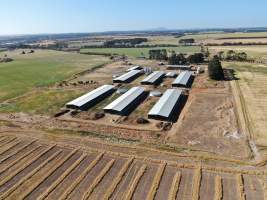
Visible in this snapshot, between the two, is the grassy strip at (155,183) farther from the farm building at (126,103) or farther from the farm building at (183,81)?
the farm building at (183,81)

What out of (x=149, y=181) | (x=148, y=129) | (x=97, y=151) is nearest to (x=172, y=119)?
(x=148, y=129)

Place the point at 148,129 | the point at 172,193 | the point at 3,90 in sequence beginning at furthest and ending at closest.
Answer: the point at 3,90 → the point at 148,129 → the point at 172,193

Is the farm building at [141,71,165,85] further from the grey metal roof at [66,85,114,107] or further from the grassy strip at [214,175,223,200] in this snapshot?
the grassy strip at [214,175,223,200]

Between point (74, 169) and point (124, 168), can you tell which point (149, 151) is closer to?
point (124, 168)

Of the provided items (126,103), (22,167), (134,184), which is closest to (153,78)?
(126,103)

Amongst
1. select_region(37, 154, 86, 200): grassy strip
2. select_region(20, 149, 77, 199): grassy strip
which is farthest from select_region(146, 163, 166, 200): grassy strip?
select_region(20, 149, 77, 199): grassy strip

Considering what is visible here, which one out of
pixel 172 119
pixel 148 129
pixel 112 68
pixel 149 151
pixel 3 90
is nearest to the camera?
pixel 149 151

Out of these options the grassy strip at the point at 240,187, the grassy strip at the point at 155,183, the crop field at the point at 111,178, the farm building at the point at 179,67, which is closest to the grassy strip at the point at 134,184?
the crop field at the point at 111,178
